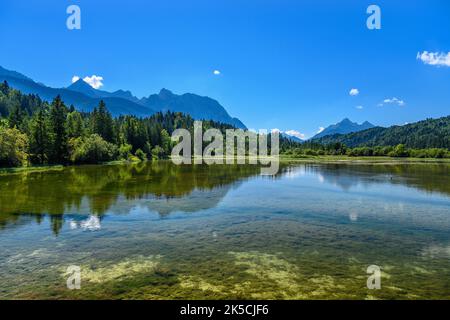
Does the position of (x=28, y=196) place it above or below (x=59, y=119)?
below

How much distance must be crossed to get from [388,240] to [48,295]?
2081 cm

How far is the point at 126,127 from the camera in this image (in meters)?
163

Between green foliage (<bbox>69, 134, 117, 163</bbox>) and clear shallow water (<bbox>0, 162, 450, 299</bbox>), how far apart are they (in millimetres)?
73170

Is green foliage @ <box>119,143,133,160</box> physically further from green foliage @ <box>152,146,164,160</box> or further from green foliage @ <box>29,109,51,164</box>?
green foliage @ <box>29,109,51,164</box>

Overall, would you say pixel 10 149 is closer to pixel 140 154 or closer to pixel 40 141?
pixel 40 141

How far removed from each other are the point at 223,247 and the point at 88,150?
102 meters

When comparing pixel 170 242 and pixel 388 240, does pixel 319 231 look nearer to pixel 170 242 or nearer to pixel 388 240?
pixel 388 240

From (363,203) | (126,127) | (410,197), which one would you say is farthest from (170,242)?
(126,127)

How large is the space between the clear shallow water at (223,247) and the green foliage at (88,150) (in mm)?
73170

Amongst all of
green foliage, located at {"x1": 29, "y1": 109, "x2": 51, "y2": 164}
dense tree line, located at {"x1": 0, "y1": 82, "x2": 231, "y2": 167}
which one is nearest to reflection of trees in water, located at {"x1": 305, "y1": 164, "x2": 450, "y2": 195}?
dense tree line, located at {"x1": 0, "y1": 82, "x2": 231, "y2": 167}

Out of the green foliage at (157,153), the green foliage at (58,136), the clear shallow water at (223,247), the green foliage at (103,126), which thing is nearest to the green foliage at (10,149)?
the green foliage at (58,136)

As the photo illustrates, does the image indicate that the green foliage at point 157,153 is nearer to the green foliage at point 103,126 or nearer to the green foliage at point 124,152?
the green foliage at point 124,152

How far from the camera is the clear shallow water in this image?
1408cm

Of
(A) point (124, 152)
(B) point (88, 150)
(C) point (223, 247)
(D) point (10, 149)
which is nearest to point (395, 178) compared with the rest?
(C) point (223, 247)
